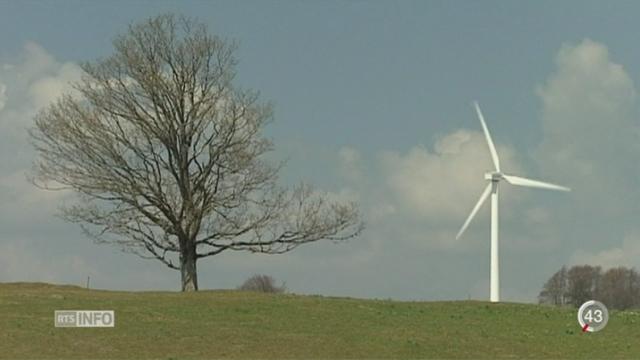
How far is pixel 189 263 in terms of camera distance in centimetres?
4903

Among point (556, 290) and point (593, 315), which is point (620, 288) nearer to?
point (556, 290)

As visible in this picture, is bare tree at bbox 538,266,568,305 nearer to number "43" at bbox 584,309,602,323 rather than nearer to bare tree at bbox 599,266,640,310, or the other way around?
bare tree at bbox 599,266,640,310

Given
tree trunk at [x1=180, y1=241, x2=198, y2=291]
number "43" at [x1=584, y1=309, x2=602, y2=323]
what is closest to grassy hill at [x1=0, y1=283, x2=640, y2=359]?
number "43" at [x1=584, y1=309, x2=602, y2=323]

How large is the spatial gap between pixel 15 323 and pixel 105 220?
61.2ft

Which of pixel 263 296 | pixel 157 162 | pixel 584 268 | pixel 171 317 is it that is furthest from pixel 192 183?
pixel 584 268

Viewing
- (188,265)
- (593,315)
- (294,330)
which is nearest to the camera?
(593,315)

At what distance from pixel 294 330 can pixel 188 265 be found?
755 inches

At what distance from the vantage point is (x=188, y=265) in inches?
1930

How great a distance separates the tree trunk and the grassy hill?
9.65m

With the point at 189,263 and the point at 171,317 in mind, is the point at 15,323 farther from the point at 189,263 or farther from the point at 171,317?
the point at 189,263

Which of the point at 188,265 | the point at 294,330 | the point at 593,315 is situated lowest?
the point at 294,330

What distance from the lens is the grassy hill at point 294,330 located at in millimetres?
27531

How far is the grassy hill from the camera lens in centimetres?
2753

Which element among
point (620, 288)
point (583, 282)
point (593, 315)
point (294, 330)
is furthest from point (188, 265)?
point (620, 288)
